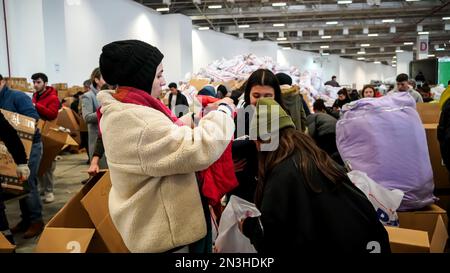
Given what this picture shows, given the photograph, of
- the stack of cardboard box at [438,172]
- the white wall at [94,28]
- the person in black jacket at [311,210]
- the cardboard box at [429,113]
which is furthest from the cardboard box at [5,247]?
the white wall at [94,28]

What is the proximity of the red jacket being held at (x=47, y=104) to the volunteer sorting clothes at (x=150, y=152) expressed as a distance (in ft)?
10.5

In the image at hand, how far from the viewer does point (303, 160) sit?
50.3 inches

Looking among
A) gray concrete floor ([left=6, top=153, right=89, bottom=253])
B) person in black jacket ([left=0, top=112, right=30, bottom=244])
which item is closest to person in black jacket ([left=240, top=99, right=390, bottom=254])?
person in black jacket ([left=0, top=112, right=30, bottom=244])

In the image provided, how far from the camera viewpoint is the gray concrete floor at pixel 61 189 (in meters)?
3.21

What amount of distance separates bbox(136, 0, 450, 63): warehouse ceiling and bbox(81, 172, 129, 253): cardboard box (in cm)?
991

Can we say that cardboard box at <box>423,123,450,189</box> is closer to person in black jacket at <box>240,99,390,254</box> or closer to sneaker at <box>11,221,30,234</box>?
person in black jacket at <box>240,99,390,254</box>

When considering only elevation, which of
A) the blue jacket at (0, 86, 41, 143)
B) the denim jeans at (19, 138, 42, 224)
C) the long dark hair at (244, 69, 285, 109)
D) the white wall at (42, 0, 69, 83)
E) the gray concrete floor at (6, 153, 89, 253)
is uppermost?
the white wall at (42, 0, 69, 83)

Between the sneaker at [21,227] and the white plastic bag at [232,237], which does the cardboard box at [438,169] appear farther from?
the sneaker at [21,227]

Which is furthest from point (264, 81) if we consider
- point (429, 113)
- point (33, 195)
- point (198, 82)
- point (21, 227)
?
point (198, 82)

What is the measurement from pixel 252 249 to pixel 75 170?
534 centimetres

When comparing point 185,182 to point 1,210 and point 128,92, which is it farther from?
point 1,210

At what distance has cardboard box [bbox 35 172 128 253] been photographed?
1.82m

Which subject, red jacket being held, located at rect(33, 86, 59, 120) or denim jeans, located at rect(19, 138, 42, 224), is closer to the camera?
denim jeans, located at rect(19, 138, 42, 224)
